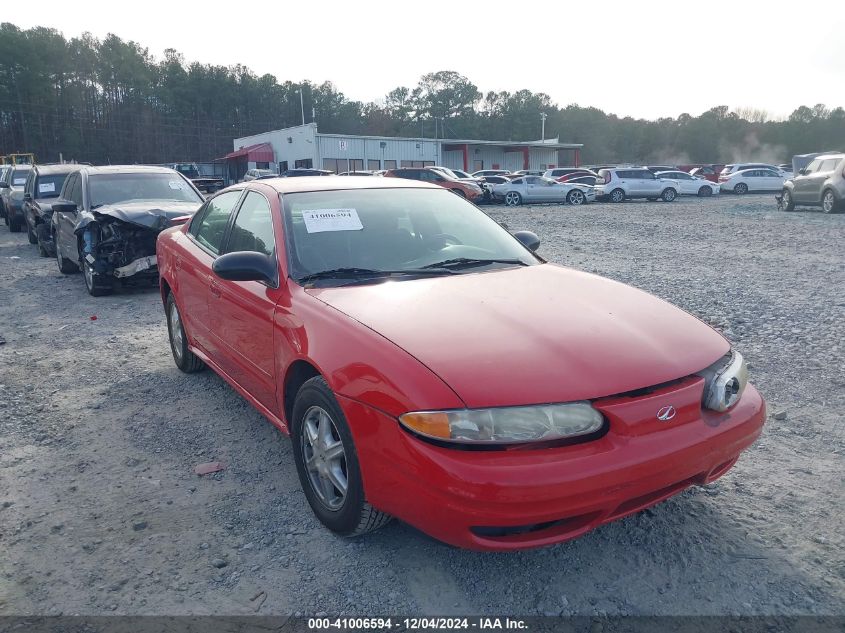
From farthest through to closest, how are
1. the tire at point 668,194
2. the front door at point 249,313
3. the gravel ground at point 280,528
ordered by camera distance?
the tire at point 668,194 < the front door at point 249,313 < the gravel ground at point 280,528

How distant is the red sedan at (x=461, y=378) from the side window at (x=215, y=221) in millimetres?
490

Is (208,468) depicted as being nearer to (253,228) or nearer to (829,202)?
(253,228)

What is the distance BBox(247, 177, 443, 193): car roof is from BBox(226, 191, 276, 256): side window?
14cm

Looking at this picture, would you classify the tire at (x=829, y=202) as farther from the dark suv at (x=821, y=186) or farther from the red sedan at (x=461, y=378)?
the red sedan at (x=461, y=378)

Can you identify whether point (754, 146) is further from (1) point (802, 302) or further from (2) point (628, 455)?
(2) point (628, 455)

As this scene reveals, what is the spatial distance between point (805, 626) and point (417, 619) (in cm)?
136

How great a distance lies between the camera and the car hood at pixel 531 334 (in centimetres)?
220

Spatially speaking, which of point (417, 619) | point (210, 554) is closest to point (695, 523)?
point (417, 619)

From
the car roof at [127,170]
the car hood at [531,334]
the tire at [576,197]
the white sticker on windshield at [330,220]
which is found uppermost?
the car roof at [127,170]

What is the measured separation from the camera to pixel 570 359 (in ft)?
7.59

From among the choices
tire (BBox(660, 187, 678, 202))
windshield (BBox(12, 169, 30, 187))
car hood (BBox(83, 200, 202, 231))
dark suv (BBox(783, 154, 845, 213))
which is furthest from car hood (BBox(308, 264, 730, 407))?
tire (BBox(660, 187, 678, 202))

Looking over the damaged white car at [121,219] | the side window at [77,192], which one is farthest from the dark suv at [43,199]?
the damaged white car at [121,219]

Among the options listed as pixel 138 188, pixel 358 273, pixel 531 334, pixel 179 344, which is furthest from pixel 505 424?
pixel 138 188

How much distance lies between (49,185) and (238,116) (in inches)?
3146
